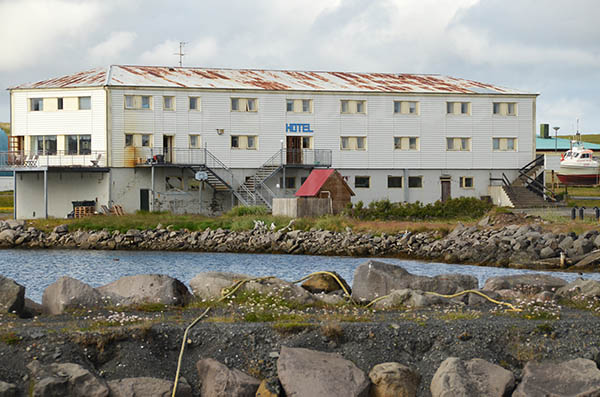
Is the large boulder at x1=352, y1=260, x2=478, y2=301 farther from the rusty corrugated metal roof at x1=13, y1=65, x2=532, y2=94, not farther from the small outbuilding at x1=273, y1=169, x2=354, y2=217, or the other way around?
the rusty corrugated metal roof at x1=13, y1=65, x2=532, y2=94

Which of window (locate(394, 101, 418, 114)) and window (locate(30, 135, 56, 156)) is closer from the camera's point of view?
window (locate(30, 135, 56, 156))

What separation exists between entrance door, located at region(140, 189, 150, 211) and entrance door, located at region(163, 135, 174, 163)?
8.04 ft

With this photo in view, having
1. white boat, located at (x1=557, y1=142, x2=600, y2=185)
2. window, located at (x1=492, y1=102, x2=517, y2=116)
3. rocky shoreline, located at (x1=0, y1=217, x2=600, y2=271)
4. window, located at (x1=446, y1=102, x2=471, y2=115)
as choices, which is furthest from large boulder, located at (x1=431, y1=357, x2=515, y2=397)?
white boat, located at (x1=557, y1=142, x2=600, y2=185)

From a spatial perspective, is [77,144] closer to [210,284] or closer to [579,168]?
[210,284]

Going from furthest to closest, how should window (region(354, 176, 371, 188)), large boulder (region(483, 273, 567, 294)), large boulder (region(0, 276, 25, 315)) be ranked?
window (region(354, 176, 371, 188)), large boulder (region(483, 273, 567, 294)), large boulder (region(0, 276, 25, 315))

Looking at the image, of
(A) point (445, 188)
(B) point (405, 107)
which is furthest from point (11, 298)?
(A) point (445, 188)

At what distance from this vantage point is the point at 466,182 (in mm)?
54719

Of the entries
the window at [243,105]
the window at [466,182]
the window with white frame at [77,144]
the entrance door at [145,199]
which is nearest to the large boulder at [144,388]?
the entrance door at [145,199]

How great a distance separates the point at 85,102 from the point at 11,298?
39.6 m

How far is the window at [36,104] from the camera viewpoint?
50969 millimetres

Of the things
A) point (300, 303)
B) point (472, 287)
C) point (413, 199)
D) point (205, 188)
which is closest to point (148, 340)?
point (300, 303)

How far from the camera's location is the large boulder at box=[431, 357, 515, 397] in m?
9.65

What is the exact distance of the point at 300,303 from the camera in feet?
44.4

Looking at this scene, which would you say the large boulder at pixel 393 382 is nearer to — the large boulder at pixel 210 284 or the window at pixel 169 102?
the large boulder at pixel 210 284
